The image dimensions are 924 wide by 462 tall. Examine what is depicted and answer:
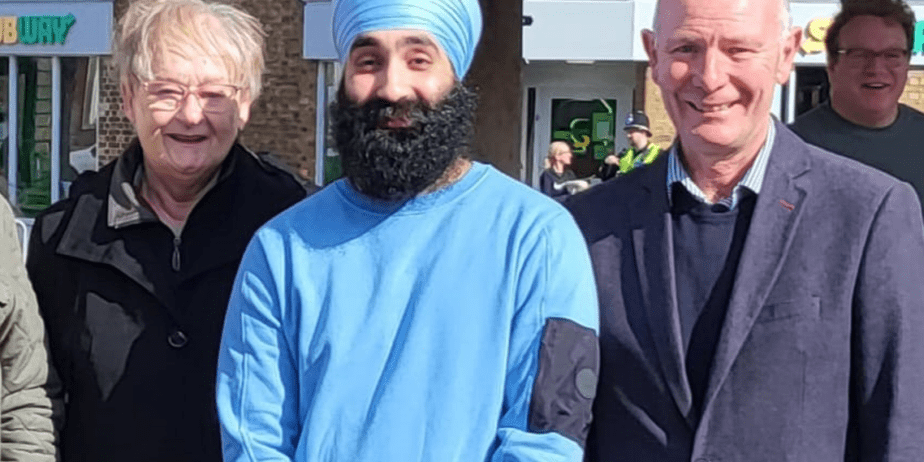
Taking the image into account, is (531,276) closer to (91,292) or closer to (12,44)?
(91,292)

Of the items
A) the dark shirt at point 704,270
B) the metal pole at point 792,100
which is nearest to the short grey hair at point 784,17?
the dark shirt at point 704,270

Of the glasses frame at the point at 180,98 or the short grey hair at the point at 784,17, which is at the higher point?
the short grey hair at the point at 784,17

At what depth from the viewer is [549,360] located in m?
2.08

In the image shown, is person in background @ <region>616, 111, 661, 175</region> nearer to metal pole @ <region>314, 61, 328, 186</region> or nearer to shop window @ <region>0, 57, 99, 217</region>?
metal pole @ <region>314, 61, 328, 186</region>

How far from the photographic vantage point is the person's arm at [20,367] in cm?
258

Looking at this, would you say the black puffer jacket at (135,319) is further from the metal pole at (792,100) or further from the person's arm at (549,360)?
the metal pole at (792,100)

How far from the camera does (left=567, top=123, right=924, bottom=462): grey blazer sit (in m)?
2.26

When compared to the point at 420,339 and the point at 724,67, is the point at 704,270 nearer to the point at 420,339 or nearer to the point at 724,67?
the point at 724,67

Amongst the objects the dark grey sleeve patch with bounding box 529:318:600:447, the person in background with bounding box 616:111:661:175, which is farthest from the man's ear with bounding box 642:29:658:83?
the person in background with bounding box 616:111:661:175

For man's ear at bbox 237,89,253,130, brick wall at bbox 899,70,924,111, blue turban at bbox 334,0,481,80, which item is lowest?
man's ear at bbox 237,89,253,130

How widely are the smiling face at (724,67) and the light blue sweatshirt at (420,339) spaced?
406 millimetres

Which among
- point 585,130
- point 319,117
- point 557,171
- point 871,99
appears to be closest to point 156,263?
point 871,99

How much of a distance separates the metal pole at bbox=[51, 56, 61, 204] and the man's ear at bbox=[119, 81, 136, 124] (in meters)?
13.0

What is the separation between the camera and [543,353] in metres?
2.08
